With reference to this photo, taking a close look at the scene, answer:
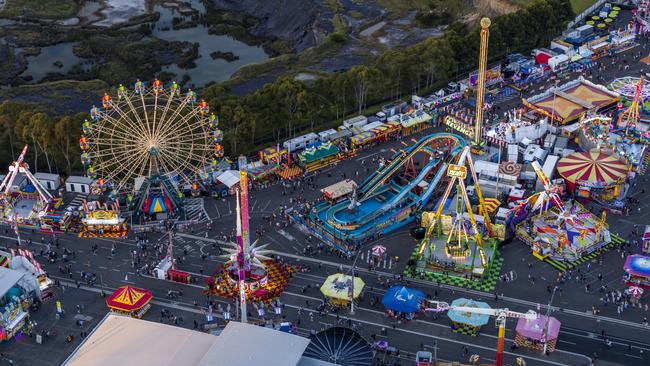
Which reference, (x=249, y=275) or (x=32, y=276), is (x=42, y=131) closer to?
(x=32, y=276)

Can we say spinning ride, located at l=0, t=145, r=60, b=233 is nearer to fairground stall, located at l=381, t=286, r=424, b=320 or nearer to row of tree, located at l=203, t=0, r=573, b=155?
row of tree, located at l=203, t=0, r=573, b=155

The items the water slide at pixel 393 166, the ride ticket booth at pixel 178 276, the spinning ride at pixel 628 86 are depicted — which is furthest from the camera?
the spinning ride at pixel 628 86

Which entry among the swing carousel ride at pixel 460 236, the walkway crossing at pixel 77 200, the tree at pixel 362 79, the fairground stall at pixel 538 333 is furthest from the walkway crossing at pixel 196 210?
the fairground stall at pixel 538 333

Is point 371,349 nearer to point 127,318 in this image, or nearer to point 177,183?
point 127,318

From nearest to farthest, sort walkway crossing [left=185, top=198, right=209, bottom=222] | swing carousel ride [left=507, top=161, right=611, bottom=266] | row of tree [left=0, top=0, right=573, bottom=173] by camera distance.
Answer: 1. swing carousel ride [left=507, top=161, right=611, bottom=266]
2. walkway crossing [left=185, top=198, right=209, bottom=222]
3. row of tree [left=0, top=0, right=573, bottom=173]

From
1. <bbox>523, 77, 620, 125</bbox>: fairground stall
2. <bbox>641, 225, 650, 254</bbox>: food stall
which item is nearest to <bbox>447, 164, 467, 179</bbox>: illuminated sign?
<bbox>641, 225, 650, 254</bbox>: food stall

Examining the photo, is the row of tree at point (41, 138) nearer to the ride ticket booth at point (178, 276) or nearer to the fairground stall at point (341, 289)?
the ride ticket booth at point (178, 276)
